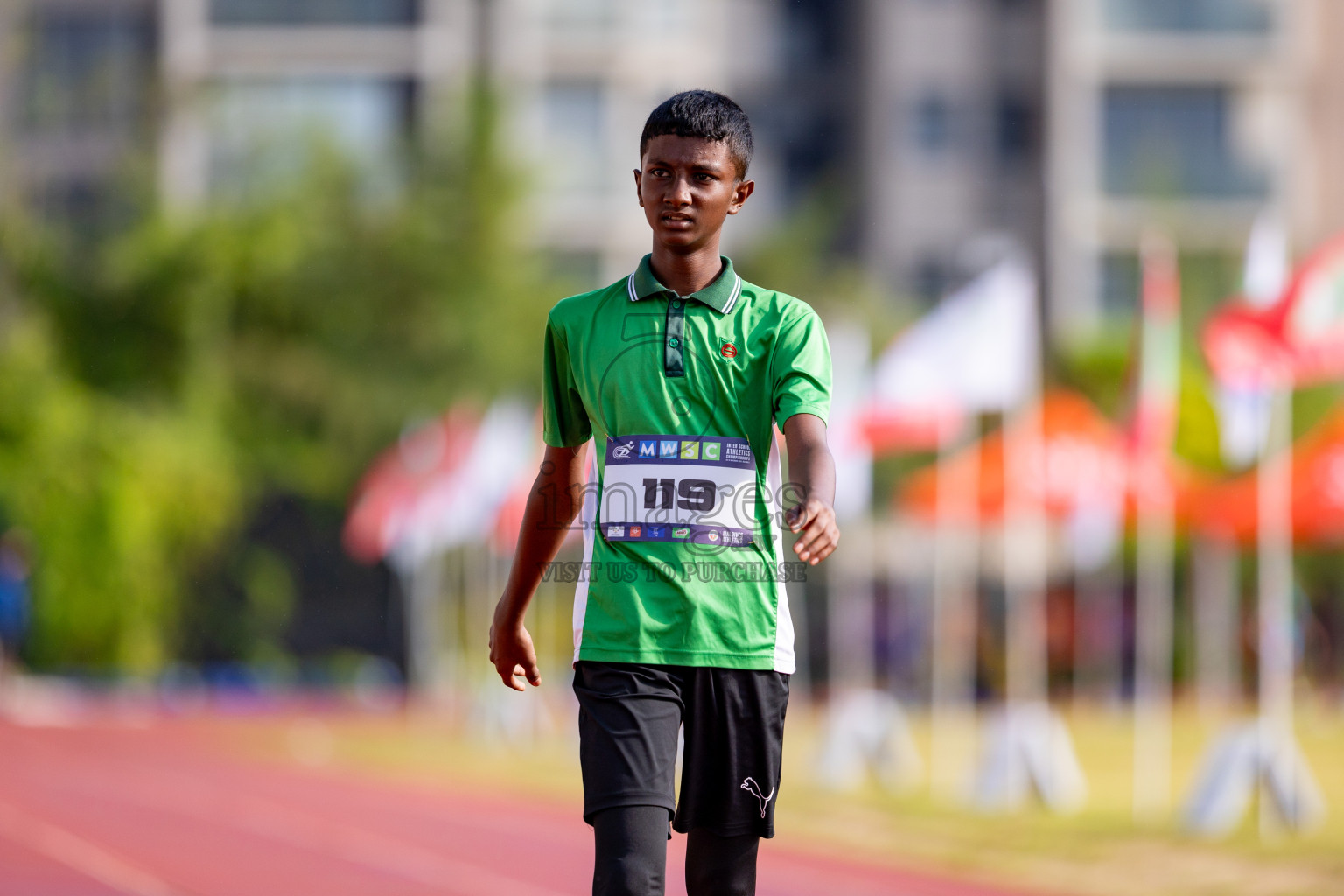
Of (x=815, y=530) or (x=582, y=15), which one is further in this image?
(x=582, y=15)

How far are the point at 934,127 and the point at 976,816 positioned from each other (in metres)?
36.2

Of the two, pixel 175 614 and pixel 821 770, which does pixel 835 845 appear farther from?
pixel 175 614

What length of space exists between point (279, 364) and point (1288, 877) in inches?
941

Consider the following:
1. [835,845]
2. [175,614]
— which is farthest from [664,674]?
[175,614]

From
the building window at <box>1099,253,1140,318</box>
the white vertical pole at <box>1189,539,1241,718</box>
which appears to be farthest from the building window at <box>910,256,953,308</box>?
the white vertical pole at <box>1189,539,1241,718</box>

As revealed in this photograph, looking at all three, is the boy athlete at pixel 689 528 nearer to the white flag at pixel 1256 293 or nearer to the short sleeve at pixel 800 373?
the short sleeve at pixel 800 373

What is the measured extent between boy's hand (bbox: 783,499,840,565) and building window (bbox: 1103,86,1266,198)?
42053mm

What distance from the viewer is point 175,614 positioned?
2966 centimetres

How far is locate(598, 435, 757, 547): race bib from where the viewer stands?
158 inches

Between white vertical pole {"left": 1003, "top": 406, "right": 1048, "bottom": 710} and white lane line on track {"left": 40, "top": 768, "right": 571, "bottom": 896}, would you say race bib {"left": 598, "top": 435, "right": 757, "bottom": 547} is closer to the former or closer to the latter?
white lane line on track {"left": 40, "top": 768, "right": 571, "bottom": 896}

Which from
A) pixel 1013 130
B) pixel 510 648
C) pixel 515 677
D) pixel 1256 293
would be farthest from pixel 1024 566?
pixel 510 648

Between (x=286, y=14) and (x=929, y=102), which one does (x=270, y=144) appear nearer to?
(x=286, y=14)

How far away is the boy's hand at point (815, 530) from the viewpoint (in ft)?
11.9

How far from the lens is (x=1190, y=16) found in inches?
1775
